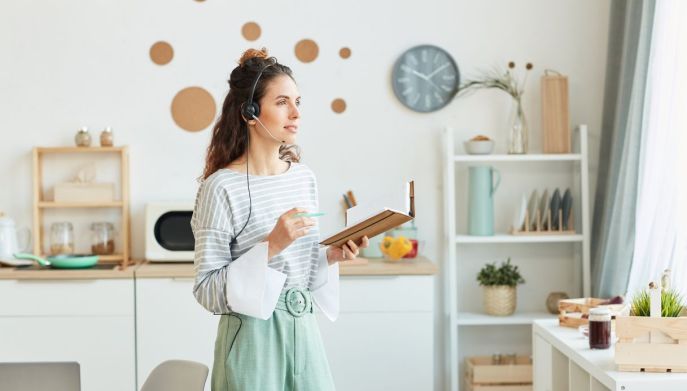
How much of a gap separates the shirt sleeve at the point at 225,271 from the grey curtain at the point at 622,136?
1828 mm

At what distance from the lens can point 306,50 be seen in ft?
13.1

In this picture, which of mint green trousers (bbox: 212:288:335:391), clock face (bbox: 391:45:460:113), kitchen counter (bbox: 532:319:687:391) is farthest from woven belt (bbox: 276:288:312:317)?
clock face (bbox: 391:45:460:113)

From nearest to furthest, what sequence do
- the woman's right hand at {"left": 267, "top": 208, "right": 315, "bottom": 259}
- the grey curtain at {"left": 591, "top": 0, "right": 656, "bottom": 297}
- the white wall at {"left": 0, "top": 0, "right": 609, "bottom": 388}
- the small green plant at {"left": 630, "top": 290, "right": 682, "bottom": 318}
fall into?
the woman's right hand at {"left": 267, "top": 208, "right": 315, "bottom": 259} < the small green plant at {"left": 630, "top": 290, "right": 682, "bottom": 318} < the grey curtain at {"left": 591, "top": 0, "right": 656, "bottom": 297} < the white wall at {"left": 0, "top": 0, "right": 609, "bottom": 388}

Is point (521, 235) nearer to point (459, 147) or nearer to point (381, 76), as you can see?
point (459, 147)

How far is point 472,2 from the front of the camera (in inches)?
158

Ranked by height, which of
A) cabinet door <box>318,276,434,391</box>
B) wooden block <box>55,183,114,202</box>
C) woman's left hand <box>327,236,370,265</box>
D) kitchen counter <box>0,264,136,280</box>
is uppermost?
wooden block <box>55,183,114,202</box>

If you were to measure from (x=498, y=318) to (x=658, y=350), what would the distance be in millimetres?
1616

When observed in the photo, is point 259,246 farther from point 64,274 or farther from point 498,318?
point 498,318

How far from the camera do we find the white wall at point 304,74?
3.96 meters

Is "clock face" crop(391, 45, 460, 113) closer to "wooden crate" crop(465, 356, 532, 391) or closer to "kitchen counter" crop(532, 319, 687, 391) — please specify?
"wooden crate" crop(465, 356, 532, 391)

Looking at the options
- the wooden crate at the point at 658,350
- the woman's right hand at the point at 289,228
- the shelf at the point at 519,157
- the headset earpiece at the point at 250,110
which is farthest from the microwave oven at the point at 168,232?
the wooden crate at the point at 658,350

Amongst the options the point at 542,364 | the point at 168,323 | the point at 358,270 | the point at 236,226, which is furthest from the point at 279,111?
the point at 168,323

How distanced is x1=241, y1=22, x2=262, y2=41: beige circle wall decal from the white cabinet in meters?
1.22

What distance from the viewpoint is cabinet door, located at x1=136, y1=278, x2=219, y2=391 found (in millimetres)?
3584
